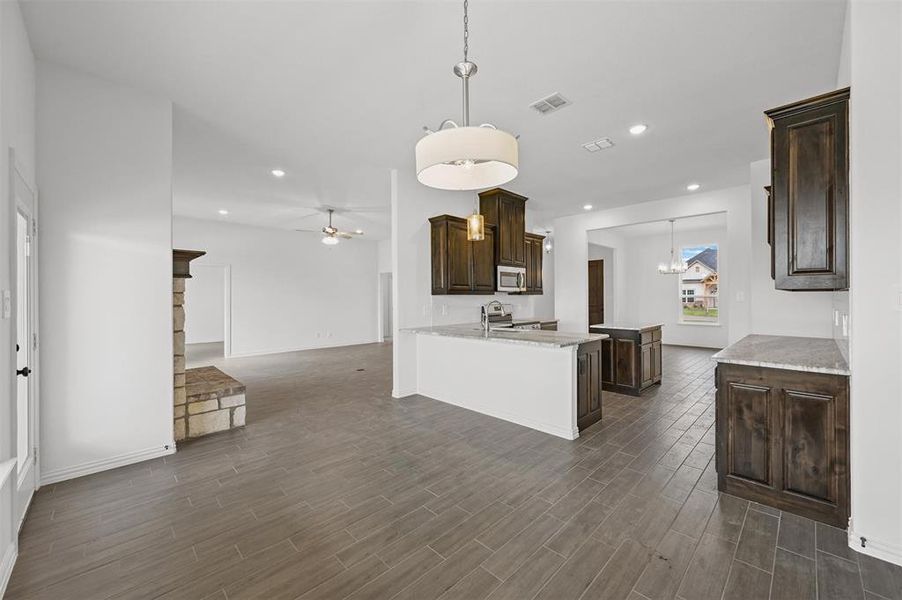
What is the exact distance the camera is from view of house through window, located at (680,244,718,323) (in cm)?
912

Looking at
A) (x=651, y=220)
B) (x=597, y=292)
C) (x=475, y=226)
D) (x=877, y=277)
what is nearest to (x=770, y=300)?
(x=651, y=220)

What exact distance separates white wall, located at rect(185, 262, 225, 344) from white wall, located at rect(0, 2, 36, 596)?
9191 millimetres

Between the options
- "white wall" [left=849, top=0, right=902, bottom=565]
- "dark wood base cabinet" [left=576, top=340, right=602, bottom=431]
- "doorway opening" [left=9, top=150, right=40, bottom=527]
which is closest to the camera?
"white wall" [left=849, top=0, right=902, bottom=565]

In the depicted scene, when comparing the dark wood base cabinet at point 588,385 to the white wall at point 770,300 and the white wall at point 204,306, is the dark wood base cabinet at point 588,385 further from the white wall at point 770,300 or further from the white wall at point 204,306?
the white wall at point 204,306

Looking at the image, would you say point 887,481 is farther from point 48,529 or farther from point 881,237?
point 48,529

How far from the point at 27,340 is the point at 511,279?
5.11 metres

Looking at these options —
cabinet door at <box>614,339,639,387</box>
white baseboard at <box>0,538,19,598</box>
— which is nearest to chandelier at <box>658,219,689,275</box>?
cabinet door at <box>614,339,639,387</box>

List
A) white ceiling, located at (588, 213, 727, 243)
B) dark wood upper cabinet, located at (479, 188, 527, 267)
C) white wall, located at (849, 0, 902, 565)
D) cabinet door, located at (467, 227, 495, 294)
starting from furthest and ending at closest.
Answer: white ceiling, located at (588, 213, 727, 243)
dark wood upper cabinet, located at (479, 188, 527, 267)
cabinet door, located at (467, 227, 495, 294)
white wall, located at (849, 0, 902, 565)

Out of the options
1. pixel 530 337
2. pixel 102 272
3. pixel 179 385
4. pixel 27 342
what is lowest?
pixel 179 385

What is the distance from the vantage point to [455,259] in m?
5.17

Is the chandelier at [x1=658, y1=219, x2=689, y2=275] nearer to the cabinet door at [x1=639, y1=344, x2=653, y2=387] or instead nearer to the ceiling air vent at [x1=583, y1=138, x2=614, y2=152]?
the cabinet door at [x1=639, y1=344, x2=653, y2=387]

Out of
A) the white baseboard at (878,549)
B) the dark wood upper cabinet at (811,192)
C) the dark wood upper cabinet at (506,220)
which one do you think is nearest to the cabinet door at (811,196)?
the dark wood upper cabinet at (811,192)

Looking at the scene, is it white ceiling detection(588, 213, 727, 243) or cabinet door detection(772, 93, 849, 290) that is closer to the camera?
cabinet door detection(772, 93, 849, 290)

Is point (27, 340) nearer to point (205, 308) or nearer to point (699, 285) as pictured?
point (205, 308)
